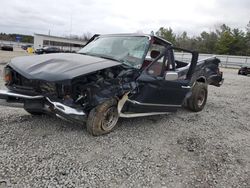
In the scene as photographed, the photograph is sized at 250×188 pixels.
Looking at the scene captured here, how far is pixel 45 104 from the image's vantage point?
347cm

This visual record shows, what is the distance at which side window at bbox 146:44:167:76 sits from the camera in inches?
167

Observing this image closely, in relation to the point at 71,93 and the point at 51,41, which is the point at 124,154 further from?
the point at 51,41

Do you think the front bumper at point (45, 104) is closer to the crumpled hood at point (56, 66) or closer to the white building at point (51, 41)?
the crumpled hood at point (56, 66)

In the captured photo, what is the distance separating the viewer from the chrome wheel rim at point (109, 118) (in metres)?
3.76

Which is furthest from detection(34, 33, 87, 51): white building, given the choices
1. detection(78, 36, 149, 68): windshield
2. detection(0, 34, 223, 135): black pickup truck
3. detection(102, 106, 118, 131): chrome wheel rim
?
detection(102, 106, 118, 131): chrome wheel rim

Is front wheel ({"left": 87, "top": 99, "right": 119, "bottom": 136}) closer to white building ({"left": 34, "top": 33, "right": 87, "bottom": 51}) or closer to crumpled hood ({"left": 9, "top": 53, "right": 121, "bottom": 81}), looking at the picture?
crumpled hood ({"left": 9, "top": 53, "right": 121, "bottom": 81})

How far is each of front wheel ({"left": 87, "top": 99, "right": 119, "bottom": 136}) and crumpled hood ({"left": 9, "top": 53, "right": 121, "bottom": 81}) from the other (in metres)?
0.60

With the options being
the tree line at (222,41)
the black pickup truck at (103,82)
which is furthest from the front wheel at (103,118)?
the tree line at (222,41)

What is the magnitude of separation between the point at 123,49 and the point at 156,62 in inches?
26.4

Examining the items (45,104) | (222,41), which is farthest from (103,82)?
(222,41)

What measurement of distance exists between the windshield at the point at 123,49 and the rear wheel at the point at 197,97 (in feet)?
6.53

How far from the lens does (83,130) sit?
396 cm

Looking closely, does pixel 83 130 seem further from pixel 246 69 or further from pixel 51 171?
pixel 246 69

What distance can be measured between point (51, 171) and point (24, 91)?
1479 mm
